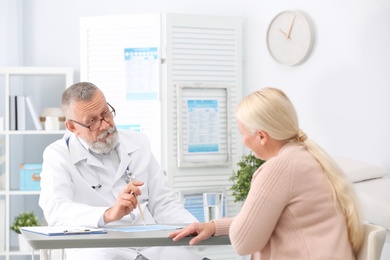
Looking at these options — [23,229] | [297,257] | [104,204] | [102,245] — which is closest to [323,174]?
[297,257]

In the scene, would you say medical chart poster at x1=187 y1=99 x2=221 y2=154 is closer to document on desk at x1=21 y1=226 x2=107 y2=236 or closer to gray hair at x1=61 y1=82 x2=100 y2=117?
gray hair at x1=61 y1=82 x2=100 y2=117

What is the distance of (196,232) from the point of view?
2084mm

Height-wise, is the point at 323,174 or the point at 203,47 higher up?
the point at 203,47

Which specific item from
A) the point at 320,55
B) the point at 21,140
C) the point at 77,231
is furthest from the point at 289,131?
the point at 21,140

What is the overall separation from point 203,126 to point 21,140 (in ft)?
4.91

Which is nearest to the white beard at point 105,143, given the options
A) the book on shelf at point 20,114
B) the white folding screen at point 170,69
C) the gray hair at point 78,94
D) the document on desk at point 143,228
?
the gray hair at point 78,94

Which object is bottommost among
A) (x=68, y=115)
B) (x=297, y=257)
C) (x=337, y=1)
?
(x=297, y=257)

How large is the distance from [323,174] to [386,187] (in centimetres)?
155

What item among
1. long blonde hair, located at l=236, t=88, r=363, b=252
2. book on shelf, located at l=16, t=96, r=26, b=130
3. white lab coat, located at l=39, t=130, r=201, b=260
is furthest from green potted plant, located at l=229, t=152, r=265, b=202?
long blonde hair, located at l=236, t=88, r=363, b=252

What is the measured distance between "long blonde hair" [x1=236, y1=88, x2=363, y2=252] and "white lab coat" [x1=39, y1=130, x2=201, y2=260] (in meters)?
0.87

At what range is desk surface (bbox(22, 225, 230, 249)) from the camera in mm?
1925

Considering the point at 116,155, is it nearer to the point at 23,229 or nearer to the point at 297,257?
the point at 23,229

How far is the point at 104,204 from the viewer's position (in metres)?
2.77

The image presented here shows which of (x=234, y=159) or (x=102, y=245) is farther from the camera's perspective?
(x=234, y=159)
